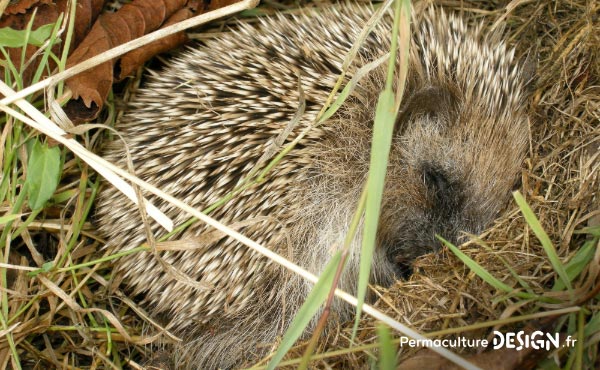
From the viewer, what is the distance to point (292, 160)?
10.9 ft

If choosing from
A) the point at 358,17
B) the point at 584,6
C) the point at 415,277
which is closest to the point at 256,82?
the point at 358,17

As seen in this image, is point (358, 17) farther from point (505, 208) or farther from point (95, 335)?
point (95, 335)

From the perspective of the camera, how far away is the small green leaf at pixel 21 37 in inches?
125

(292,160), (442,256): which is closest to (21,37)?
(292,160)

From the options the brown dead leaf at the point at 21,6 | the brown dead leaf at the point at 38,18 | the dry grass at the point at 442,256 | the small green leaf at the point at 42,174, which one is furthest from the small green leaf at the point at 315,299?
the brown dead leaf at the point at 21,6

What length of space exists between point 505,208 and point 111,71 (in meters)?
2.28

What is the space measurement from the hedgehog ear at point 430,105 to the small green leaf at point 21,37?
6.15 feet

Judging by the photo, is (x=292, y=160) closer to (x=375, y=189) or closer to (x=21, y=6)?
(x=375, y=189)

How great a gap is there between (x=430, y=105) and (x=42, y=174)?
205 centimetres

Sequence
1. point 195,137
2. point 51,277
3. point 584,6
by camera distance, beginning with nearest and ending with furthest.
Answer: point 195,137
point 51,277
point 584,6

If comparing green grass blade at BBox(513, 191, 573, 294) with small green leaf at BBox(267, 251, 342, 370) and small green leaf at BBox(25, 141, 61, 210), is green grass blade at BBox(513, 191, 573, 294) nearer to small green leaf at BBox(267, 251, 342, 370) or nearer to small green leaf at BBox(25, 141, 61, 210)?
small green leaf at BBox(267, 251, 342, 370)

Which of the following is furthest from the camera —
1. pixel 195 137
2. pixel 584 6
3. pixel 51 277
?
pixel 584 6

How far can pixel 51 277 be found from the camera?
351 cm

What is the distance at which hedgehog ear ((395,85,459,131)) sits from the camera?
3531 mm
